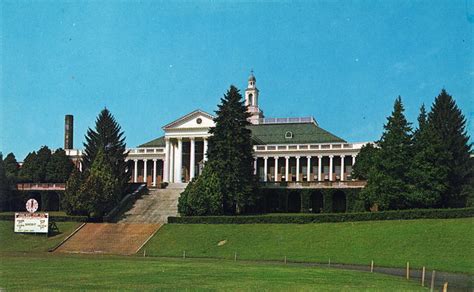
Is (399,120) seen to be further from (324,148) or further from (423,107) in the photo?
(324,148)

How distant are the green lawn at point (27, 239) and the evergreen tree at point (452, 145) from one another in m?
42.4

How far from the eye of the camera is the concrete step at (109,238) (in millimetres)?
64688

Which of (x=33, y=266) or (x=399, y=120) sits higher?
(x=399, y=120)

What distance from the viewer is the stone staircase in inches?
3221

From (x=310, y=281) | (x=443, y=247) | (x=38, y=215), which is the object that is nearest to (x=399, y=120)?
(x=443, y=247)

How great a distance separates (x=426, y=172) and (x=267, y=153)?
145ft

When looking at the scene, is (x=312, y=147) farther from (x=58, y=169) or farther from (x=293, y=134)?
(x=58, y=169)

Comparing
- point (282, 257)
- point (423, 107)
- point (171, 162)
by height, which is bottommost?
point (282, 257)

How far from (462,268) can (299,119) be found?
80.5 m

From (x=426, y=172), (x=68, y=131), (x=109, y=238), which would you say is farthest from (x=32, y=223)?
(x=68, y=131)

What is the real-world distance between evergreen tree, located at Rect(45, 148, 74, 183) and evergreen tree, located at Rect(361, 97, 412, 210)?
173 feet

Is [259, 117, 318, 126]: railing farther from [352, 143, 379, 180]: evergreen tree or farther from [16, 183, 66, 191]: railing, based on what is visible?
[16, 183, 66, 191]: railing

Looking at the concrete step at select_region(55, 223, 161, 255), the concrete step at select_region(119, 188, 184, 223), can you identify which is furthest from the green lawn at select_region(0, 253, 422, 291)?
the concrete step at select_region(119, 188, 184, 223)

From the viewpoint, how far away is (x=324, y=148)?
112000 millimetres
